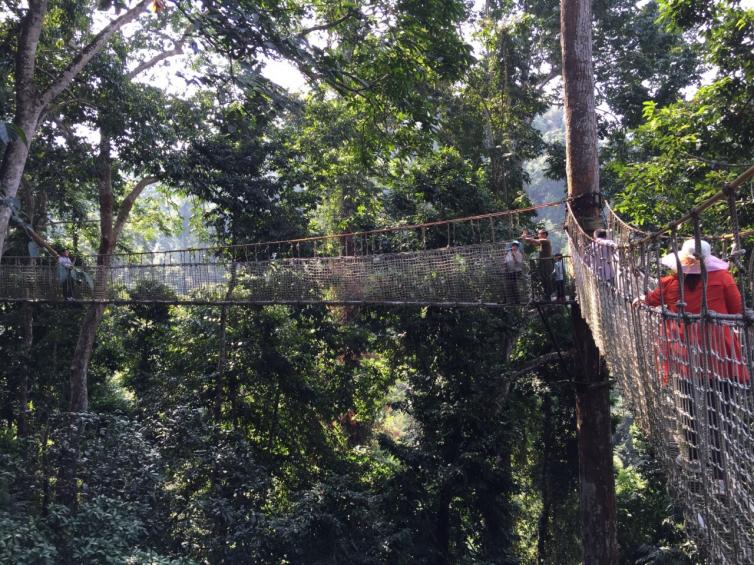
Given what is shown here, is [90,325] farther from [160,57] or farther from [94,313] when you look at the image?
[160,57]

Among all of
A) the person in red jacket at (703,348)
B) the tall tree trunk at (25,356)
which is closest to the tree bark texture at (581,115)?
the person in red jacket at (703,348)

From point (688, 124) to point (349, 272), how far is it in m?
2.64

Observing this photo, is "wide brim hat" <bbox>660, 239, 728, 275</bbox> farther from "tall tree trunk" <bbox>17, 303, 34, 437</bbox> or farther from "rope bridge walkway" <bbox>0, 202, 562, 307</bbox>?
"tall tree trunk" <bbox>17, 303, 34, 437</bbox>

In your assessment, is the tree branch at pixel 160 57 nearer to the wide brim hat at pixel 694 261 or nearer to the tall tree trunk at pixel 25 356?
the tall tree trunk at pixel 25 356

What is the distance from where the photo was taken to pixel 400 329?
6.67m

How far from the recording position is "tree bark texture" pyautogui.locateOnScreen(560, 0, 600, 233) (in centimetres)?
343

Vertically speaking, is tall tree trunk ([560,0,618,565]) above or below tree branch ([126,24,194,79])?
below

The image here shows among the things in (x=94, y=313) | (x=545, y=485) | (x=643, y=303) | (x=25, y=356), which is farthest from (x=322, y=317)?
(x=643, y=303)

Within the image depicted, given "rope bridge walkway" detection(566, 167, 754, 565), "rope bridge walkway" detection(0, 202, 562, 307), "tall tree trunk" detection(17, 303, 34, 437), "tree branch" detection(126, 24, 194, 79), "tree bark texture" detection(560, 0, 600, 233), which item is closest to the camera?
"rope bridge walkway" detection(566, 167, 754, 565)

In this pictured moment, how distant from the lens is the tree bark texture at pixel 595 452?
345 cm

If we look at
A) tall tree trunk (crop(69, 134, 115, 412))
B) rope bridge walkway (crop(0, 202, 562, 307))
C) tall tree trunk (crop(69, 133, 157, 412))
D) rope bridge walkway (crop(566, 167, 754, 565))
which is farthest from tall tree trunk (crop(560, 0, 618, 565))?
tall tree trunk (crop(69, 134, 115, 412))

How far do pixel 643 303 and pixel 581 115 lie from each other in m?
1.87

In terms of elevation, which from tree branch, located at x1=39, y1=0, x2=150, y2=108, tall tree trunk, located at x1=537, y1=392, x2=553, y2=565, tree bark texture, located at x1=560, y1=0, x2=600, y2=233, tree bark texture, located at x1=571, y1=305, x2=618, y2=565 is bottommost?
tall tree trunk, located at x1=537, y1=392, x2=553, y2=565

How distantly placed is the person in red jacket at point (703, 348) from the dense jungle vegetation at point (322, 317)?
2397mm
